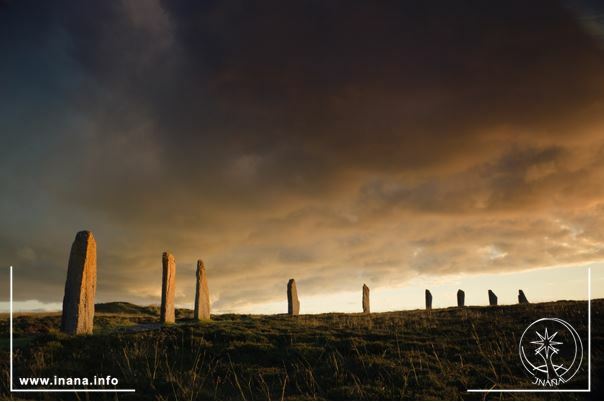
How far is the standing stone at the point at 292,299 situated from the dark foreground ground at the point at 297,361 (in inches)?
577

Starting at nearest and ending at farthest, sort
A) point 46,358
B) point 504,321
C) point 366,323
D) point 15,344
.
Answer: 1. point 46,358
2. point 15,344
3. point 504,321
4. point 366,323

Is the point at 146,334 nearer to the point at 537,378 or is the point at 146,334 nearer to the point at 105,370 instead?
the point at 105,370

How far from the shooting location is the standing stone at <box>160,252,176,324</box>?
96.7 ft

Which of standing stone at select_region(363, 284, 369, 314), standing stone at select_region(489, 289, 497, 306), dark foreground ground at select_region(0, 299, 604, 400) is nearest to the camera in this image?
dark foreground ground at select_region(0, 299, 604, 400)

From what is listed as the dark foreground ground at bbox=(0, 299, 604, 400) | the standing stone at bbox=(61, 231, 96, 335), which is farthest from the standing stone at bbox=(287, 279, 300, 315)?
the standing stone at bbox=(61, 231, 96, 335)

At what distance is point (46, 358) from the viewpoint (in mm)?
16578

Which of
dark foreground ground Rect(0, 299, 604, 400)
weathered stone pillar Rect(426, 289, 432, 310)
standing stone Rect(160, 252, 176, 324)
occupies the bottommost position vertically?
weathered stone pillar Rect(426, 289, 432, 310)

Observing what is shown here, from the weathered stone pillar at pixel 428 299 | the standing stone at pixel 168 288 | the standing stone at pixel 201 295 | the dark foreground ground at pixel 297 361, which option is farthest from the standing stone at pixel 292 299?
the weathered stone pillar at pixel 428 299

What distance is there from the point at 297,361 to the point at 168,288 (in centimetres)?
1496

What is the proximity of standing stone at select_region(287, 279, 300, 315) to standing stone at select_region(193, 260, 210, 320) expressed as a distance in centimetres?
790

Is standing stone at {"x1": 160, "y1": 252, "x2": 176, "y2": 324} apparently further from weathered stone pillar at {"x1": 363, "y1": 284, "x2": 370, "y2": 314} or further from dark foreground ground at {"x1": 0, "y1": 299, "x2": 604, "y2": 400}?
weathered stone pillar at {"x1": 363, "y1": 284, "x2": 370, "y2": 314}

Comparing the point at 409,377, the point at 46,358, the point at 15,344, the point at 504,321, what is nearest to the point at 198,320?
the point at 15,344

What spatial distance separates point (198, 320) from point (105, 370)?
16.0 meters

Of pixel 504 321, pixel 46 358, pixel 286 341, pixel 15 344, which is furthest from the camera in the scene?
pixel 504 321
